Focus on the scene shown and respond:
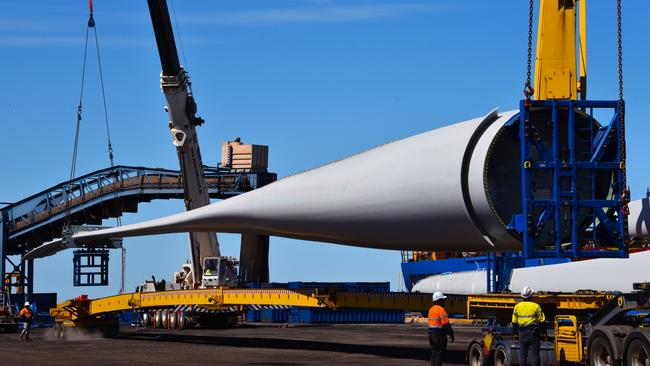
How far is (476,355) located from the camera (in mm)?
20391

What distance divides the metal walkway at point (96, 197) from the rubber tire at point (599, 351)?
37.2 m

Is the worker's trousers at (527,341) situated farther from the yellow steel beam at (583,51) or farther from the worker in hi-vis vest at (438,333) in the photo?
the yellow steel beam at (583,51)

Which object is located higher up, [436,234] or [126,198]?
[126,198]

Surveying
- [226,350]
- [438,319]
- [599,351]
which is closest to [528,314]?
[599,351]

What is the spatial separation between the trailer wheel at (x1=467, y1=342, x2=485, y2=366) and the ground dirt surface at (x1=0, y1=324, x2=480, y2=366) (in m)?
1.90

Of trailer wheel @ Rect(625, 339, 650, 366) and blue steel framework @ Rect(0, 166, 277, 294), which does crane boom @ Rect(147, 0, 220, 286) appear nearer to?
blue steel framework @ Rect(0, 166, 277, 294)

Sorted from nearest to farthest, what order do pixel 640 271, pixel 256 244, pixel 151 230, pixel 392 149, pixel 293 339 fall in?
pixel 640 271, pixel 392 149, pixel 151 230, pixel 293 339, pixel 256 244

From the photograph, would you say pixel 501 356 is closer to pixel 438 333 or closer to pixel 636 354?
pixel 438 333

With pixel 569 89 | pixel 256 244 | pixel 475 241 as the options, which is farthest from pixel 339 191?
pixel 256 244

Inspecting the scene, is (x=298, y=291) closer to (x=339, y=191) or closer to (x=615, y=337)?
(x=339, y=191)

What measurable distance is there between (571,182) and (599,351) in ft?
13.0

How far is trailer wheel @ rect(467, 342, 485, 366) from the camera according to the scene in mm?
20084

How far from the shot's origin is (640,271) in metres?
20.1

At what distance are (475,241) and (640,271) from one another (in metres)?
3.24
